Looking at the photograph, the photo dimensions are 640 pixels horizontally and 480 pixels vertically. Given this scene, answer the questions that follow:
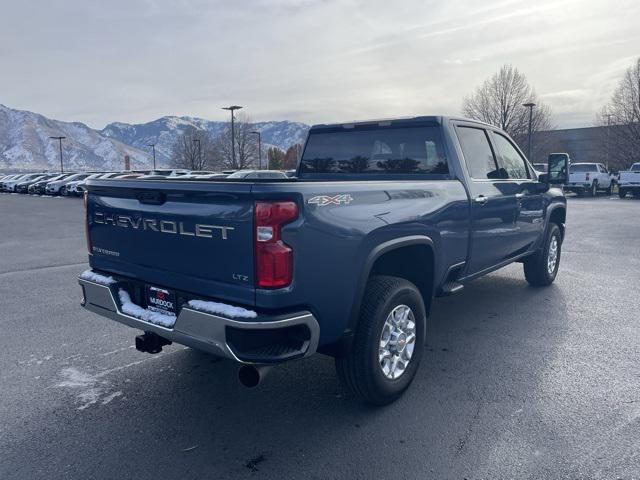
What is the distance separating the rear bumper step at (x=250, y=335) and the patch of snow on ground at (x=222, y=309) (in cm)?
2

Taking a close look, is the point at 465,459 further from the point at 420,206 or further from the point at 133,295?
the point at 133,295

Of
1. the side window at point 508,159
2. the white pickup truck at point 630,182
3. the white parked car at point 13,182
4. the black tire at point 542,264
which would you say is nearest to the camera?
the side window at point 508,159

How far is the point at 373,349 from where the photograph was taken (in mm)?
3357

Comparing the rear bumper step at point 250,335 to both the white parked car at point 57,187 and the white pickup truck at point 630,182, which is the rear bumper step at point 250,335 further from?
the white parked car at point 57,187

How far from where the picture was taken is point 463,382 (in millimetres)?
3992

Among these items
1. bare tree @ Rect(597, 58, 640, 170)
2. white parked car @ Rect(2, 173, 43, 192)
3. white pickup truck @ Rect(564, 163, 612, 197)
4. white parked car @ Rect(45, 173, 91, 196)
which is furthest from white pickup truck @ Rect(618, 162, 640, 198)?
white parked car @ Rect(2, 173, 43, 192)

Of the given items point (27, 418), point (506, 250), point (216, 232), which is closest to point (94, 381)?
point (27, 418)

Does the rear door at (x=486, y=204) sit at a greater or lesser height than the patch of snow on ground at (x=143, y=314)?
greater

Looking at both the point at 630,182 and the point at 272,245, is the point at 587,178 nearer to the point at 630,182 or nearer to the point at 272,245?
the point at 630,182

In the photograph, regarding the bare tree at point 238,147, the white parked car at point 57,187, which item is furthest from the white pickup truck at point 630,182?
the bare tree at point 238,147

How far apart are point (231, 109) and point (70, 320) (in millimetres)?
37466

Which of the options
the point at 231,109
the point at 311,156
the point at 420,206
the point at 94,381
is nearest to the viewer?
the point at 420,206

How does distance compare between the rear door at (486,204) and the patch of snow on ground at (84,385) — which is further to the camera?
the rear door at (486,204)

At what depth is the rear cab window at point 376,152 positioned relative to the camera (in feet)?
15.1
